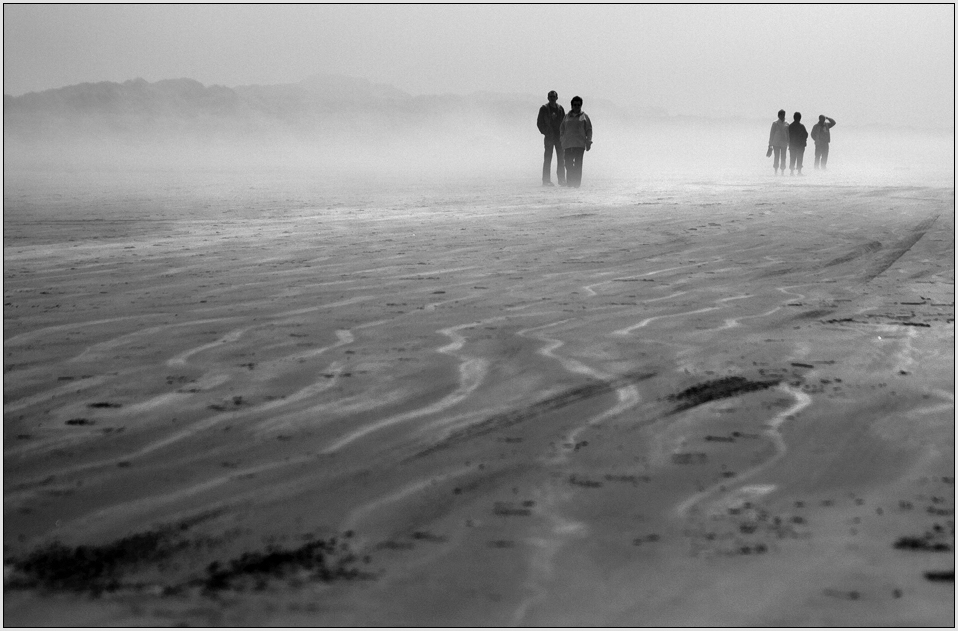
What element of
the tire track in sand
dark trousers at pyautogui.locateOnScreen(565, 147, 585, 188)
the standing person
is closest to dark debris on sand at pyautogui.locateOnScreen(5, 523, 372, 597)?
the tire track in sand

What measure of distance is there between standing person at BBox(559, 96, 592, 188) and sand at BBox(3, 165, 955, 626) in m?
10.00

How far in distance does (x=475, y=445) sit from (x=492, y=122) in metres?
143

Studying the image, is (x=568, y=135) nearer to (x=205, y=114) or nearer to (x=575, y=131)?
(x=575, y=131)

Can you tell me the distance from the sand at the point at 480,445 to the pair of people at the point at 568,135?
32.8ft

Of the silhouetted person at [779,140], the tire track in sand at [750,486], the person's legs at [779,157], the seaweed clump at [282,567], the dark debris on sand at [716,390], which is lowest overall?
the seaweed clump at [282,567]

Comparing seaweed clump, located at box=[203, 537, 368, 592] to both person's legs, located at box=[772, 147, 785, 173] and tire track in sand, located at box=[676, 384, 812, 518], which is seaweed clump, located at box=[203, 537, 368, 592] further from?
person's legs, located at box=[772, 147, 785, 173]

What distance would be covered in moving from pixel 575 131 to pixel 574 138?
11 centimetres

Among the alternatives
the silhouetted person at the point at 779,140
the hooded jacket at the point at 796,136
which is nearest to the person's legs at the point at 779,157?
the silhouetted person at the point at 779,140

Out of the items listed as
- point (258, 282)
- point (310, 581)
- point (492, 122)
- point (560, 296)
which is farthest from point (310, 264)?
point (492, 122)

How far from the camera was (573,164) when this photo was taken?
1588 cm

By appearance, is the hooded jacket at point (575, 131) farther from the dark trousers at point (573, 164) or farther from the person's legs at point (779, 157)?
the person's legs at point (779, 157)

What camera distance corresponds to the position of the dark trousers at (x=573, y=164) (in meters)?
15.8

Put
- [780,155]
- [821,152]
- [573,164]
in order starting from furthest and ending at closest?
[821,152]
[780,155]
[573,164]

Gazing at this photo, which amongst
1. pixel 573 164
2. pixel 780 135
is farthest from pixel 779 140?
pixel 573 164
